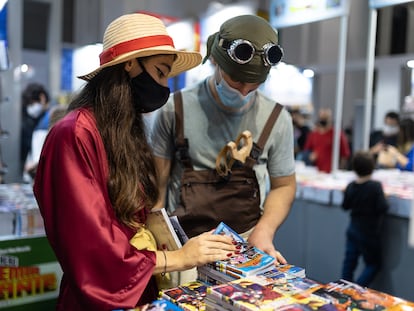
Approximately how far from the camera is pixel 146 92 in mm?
1515

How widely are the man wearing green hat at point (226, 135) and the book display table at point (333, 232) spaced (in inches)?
85.0

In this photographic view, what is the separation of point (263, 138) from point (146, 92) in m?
0.57

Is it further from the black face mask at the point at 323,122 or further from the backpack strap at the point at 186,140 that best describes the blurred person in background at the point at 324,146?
the backpack strap at the point at 186,140

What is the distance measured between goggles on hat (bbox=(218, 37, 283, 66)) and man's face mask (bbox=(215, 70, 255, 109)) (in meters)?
0.17

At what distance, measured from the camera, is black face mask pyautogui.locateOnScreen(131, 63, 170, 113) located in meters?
1.50

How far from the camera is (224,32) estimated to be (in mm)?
1755

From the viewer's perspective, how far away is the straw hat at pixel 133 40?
1.43 metres

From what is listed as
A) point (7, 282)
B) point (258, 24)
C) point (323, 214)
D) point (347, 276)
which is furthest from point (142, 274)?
point (323, 214)

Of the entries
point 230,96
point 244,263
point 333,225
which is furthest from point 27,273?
point 333,225

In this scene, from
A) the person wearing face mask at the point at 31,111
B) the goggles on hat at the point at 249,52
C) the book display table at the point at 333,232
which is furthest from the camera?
the person wearing face mask at the point at 31,111

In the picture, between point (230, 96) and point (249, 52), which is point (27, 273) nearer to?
point (230, 96)

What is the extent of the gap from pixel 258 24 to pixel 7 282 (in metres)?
1.93

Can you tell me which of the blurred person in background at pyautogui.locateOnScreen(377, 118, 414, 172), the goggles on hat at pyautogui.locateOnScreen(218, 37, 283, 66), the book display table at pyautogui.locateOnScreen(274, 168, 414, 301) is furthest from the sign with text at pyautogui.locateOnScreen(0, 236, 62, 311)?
the blurred person in background at pyautogui.locateOnScreen(377, 118, 414, 172)

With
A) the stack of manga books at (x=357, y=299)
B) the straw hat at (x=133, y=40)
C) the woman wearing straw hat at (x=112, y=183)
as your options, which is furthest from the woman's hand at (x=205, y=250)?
the straw hat at (x=133, y=40)
